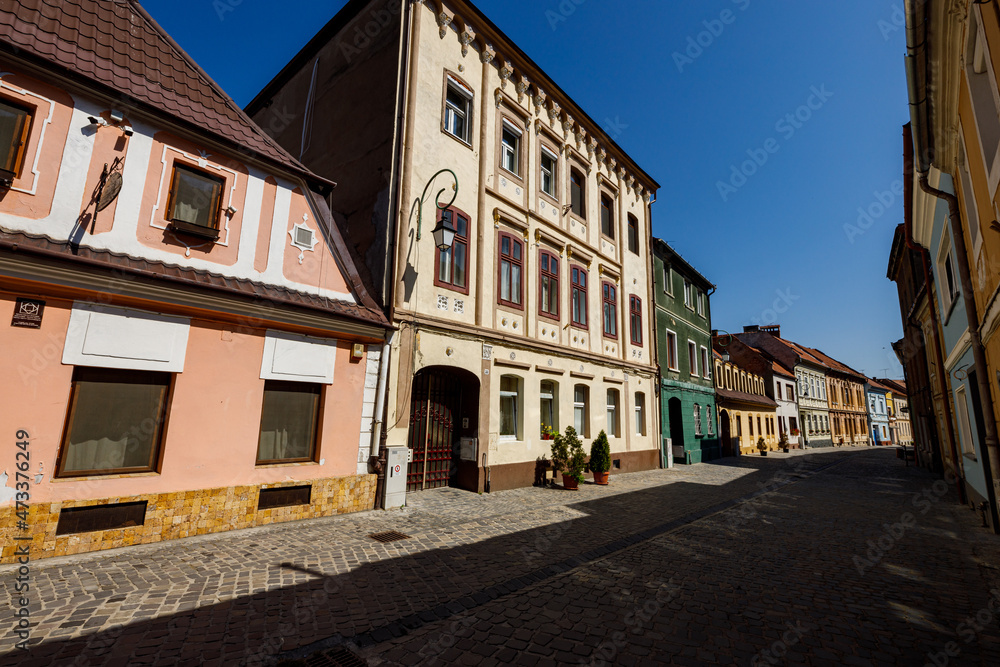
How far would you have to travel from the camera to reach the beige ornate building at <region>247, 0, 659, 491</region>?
414 inches

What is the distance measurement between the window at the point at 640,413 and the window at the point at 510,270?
8237 millimetres

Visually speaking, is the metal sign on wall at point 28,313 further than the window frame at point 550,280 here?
No

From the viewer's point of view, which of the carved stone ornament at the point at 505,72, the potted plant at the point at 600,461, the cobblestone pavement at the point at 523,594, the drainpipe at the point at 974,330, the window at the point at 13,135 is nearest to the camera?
the cobblestone pavement at the point at 523,594

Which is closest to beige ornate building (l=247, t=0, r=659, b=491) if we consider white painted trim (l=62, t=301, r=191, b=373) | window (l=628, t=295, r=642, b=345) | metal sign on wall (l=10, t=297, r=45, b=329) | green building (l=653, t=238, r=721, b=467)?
window (l=628, t=295, r=642, b=345)

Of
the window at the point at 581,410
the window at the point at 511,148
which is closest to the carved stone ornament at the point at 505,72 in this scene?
the window at the point at 511,148

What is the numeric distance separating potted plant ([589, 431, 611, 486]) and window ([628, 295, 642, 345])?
20.8ft

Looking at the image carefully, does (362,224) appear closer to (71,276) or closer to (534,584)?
(71,276)

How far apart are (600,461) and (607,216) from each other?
33.0 ft

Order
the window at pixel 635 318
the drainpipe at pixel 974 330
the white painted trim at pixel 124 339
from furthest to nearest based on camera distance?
the window at pixel 635 318 < the drainpipe at pixel 974 330 < the white painted trim at pixel 124 339

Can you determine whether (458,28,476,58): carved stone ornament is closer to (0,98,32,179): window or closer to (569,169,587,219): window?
(569,169,587,219): window

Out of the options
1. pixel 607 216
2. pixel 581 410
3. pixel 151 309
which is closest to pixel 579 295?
pixel 581 410

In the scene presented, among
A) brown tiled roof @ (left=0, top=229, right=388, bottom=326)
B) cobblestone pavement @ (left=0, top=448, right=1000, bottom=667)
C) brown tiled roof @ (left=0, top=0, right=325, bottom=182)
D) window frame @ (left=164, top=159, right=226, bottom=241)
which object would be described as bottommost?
cobblestone pavement @ (left=0, top=448, right=1000, bottom=667)

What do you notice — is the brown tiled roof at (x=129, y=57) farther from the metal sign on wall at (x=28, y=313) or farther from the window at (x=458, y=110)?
the window at (x=458, y=110)

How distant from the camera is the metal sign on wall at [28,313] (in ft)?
17.9
